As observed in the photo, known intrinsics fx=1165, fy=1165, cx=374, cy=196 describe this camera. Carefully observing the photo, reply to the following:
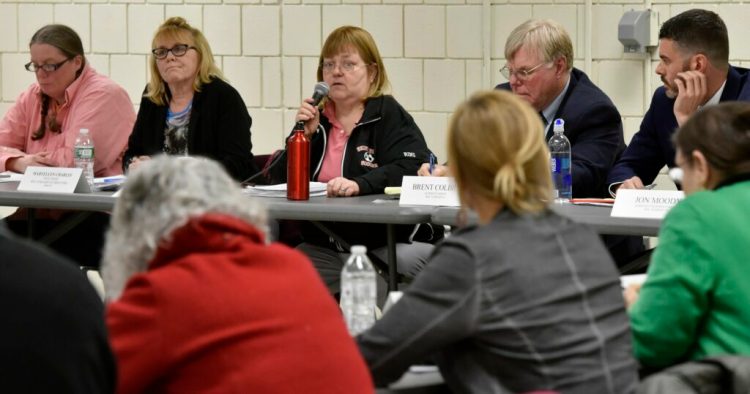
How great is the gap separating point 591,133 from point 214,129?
5.15 ft

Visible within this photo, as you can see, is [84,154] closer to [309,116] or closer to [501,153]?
[309,116]

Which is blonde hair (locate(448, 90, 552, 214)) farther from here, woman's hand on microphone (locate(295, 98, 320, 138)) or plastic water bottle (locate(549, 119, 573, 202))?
woman's hand on microphone (locate(295, 98, 320, 138))

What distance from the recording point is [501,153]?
207 cm

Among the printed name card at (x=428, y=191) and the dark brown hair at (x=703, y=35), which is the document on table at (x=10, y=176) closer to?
the printed name card at (x=428, y=191)

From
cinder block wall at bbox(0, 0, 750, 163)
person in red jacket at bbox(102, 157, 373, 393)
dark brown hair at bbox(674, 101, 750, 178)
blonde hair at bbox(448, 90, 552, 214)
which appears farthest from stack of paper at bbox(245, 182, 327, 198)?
person in red jacket at bbox(102, 157, 373, 393)

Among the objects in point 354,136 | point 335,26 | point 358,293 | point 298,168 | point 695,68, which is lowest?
point 358,293

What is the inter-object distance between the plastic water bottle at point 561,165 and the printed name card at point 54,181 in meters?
1.71

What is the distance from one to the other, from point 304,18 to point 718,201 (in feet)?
13.2

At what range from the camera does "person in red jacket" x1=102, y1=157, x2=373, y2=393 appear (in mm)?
1786

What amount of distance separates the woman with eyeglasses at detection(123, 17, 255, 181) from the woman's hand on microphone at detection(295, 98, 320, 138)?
0.46 meters

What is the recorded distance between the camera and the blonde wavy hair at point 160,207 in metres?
1.88

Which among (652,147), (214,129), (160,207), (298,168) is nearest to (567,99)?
(652,147)

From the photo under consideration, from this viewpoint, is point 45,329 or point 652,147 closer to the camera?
point 45,329

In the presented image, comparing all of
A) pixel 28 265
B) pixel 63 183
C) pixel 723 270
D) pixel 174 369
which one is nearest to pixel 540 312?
pixel 723 270
